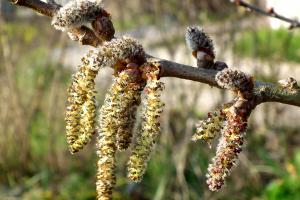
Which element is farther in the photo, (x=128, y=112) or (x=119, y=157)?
(x=119, y=157)

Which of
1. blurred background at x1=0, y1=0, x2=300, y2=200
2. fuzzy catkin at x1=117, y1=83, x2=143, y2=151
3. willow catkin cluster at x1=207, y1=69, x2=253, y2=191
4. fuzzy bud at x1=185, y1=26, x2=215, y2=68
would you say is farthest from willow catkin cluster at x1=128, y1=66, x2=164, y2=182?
blurred background at x1=0, y1=0, x2=300, y2=200

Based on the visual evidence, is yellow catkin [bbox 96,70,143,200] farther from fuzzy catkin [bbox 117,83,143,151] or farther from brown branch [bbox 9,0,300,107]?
brown branch [bbox 9,0,300,107]

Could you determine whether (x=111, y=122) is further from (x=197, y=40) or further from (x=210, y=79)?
(x=197, y=40)

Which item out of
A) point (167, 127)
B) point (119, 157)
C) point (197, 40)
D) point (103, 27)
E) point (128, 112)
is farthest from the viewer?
point (119, 157)

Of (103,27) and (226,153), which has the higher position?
(103,27)

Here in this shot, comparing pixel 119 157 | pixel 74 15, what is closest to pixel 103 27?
pixel 74 15
